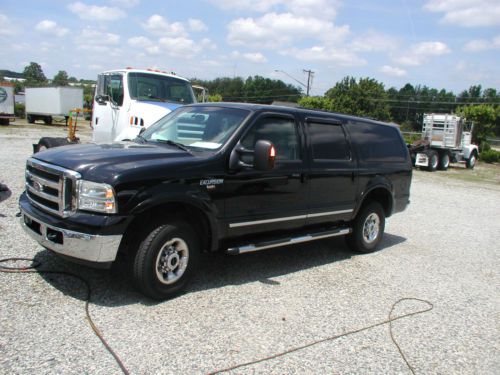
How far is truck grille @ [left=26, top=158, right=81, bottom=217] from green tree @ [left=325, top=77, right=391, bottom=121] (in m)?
65.6

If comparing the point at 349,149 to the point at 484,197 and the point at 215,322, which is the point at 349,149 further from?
the point at 484,197

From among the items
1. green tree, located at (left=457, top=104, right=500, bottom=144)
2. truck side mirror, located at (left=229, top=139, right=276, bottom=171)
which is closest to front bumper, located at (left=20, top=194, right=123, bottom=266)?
truck side mirror, located at (left=229, top=139, right=276, bottom=171)

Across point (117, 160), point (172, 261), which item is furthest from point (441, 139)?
point (117, 160)

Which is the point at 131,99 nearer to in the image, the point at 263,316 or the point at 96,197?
the point at 96,197

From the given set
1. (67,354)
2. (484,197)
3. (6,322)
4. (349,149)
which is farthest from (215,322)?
(484,197)

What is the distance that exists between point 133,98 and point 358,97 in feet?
218

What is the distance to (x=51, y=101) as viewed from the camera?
36.7 m

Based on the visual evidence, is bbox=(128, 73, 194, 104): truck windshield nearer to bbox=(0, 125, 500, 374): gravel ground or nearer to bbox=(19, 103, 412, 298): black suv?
bbox=(0, 125, 500, 374): gravel ground

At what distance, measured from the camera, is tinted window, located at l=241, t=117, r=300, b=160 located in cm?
517

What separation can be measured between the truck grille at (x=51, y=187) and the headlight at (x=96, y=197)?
0.08 meters

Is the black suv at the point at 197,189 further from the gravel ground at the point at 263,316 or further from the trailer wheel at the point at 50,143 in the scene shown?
the trailer wheel at the point at 50,143

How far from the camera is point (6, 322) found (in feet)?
12.3

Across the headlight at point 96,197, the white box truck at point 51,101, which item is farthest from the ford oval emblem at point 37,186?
the white box truck at point 51,101

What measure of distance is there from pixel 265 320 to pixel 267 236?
1286 millimetres
